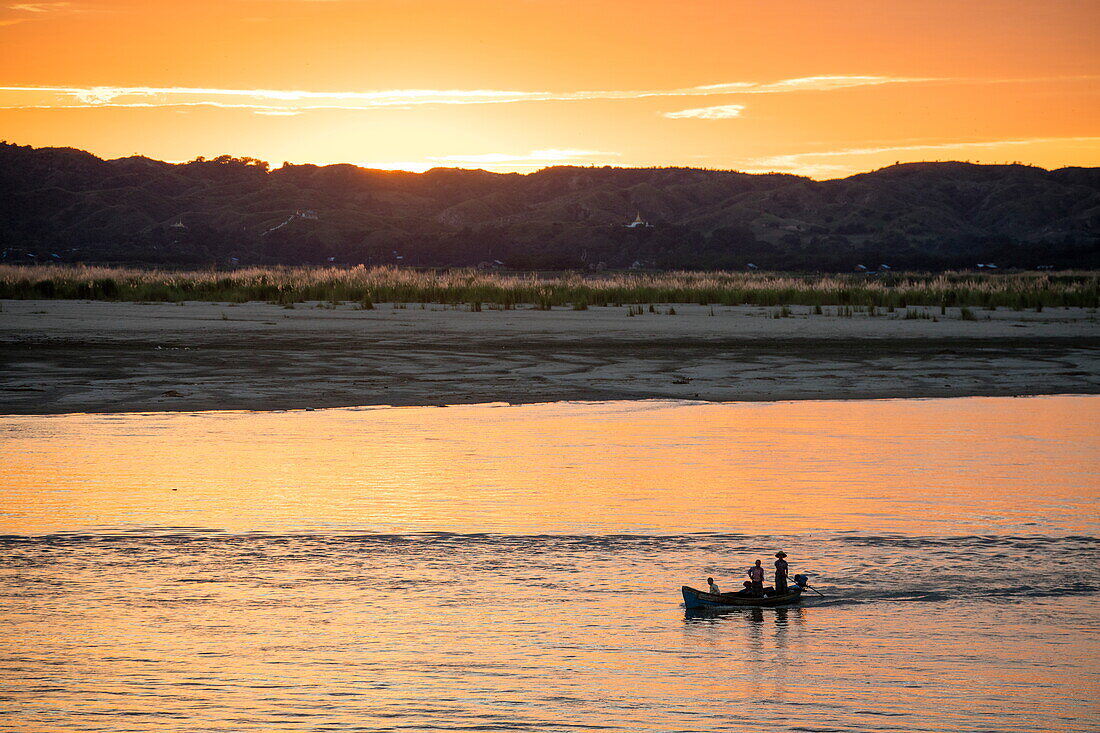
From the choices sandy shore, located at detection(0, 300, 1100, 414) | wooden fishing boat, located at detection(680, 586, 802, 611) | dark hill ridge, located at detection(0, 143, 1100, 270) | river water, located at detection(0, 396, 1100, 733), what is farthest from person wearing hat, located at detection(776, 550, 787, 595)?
dark hill ridge, located at detection(0, 143, 1100, 270)

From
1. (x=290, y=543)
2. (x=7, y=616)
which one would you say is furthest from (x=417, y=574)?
(x=7, y=616)

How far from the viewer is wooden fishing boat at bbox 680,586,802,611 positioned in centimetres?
726

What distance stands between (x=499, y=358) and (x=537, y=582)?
50.9ft

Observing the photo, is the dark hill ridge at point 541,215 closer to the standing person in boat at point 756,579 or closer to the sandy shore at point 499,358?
the sandy shore at point 499,358

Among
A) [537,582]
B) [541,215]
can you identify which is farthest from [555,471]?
[541,215]

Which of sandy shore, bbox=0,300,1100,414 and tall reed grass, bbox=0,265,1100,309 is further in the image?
tall reed grass, bbox=0,265,1100,309

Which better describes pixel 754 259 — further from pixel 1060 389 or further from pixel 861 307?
pixel 1060 389

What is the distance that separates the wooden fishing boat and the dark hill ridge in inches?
4037

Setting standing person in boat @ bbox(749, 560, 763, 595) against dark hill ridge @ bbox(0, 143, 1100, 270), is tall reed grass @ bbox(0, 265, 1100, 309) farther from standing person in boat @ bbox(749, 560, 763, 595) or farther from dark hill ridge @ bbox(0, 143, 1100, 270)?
dark hill ridge @ bbox(0, 143, 1100, 270)

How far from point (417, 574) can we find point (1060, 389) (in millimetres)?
14850

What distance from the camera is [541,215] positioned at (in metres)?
156

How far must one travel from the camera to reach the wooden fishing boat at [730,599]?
23.8ft

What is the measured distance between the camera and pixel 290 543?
9008mm

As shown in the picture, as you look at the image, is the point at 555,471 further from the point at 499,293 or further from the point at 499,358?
the point at 499,293
